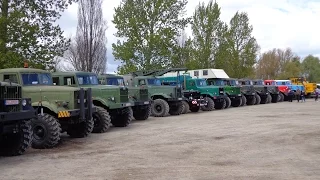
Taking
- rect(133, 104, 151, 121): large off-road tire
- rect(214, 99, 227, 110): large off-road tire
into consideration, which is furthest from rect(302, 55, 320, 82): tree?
rect(133, 104, 151, 121): large off-road tire

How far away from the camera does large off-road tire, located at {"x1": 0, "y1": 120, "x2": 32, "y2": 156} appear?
30.7 ft

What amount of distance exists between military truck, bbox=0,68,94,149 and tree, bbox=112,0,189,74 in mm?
23338

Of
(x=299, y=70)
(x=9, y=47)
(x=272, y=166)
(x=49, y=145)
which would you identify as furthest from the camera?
(x=299, y=70)

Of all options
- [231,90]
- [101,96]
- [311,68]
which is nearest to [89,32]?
[231,90]

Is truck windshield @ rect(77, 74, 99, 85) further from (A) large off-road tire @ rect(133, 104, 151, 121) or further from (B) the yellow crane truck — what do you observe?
(B) the yellow crane truck

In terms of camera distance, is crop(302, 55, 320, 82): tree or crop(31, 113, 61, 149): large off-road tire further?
crop(302, 55, 320, 82): tree

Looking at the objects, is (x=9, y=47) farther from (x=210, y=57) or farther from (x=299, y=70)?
(x=299, y=70)

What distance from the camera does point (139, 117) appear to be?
1880 centimetres

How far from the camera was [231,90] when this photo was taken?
28438mm

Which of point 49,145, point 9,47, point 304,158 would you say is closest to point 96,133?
point 49,145

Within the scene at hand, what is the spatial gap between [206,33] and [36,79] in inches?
1255

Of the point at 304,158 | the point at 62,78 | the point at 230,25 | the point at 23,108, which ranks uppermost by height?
the point at 230,25

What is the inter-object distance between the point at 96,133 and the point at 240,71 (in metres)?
34.1

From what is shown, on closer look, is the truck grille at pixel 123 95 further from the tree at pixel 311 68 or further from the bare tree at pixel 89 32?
the tree at pixel 311 68
